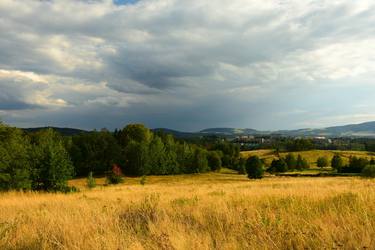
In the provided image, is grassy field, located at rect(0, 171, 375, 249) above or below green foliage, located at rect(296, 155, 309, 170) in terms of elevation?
above

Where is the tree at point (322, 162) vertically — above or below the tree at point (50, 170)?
below

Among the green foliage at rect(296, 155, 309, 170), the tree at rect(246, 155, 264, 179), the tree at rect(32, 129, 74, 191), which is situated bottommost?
the green foliage at rect(296, 155, 309, 170)

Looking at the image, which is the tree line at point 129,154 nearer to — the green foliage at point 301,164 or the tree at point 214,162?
the tree at point 214,162

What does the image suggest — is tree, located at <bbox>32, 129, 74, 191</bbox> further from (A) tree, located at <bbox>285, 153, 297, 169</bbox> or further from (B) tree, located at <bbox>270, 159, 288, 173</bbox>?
(A) tree, located at <bbox>285, 153, 297, 169</bbox>

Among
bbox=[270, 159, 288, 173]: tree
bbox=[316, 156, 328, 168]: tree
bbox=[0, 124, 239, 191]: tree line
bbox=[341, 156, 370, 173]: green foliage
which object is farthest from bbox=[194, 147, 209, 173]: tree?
bbox=[316, 156, 328, 168]: tree

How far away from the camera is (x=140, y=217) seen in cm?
816

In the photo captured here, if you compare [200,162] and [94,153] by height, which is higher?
[94,153]

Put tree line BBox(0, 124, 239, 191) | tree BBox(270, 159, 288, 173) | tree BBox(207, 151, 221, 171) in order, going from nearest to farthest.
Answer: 1. tree line BBox(0, 124, 239, 191)
2. tree BBox(270, 159, 288, 173)
3. tree BBox(207, 151, 221, 171)

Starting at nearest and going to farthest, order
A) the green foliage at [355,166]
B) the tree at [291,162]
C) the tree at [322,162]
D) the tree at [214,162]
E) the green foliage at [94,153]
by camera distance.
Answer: the green foliage at [94,153] → the green foliage at [355,166] → the tree at [214,162] → the tree at [291,162] → the tree at [322,162]

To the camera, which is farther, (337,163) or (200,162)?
(337,163)

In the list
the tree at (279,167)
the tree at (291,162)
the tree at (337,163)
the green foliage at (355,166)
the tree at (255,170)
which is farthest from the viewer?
the tree at (291,162)

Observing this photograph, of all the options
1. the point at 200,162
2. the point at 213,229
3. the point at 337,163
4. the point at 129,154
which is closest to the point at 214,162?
the point at 200,162

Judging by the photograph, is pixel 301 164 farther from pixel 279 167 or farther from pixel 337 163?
pixel 279 167

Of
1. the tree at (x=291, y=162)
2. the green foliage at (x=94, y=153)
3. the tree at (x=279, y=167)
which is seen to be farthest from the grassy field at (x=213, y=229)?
the tree at (x=291, y=162)
